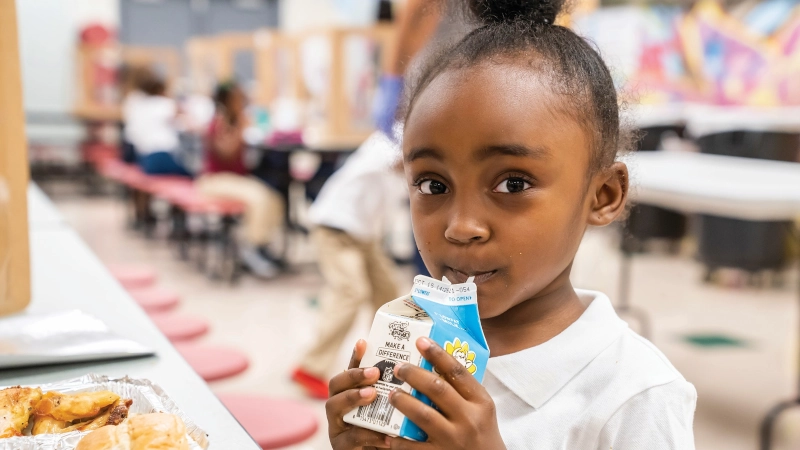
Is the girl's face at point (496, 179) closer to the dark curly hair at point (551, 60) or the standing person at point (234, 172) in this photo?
the dark curly hair at point (551, 60)

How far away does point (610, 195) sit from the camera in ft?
3.12

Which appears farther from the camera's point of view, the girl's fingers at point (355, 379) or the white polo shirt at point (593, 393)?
the white polo shirt at point (593, 393)

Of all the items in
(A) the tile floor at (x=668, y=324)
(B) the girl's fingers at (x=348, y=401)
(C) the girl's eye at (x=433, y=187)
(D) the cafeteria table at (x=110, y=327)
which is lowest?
(A) the tile floor at (x=668, y=324)

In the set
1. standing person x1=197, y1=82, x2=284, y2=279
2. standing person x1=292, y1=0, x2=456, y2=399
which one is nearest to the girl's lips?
standing person x1=292, y1=0, x2=456, y2=399

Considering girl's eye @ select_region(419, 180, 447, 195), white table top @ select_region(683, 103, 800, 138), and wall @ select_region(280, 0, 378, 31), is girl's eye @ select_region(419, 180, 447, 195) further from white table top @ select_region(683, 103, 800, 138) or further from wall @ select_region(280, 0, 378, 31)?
wall @ select_region(280, 0, 378, 31)

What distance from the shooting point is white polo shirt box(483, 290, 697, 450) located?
31.6 inches

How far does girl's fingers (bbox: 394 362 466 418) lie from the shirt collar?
0.22 m

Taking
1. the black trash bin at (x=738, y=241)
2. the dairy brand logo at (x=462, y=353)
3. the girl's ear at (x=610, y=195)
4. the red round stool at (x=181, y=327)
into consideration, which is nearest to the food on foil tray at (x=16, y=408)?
the dairy brand logo at (x=462, y=353)

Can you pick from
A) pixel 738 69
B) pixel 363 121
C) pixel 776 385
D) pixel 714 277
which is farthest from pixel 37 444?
pixel 738 69

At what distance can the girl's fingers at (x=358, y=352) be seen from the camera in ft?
2.21

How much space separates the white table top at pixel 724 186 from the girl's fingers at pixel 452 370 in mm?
1120

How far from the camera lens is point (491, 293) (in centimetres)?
83

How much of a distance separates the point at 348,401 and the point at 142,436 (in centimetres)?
17

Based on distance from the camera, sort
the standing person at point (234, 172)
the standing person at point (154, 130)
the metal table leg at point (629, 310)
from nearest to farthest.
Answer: the metal table leg at point (629, 310) → the standing person at point (234, 172) → the standing person at point (154, 130)
